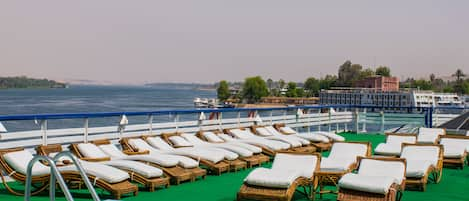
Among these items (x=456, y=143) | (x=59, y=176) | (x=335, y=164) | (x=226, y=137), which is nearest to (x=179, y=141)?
(x=226, y=137)

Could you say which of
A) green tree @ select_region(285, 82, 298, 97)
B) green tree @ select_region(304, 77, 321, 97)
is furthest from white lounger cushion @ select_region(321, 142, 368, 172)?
green tree @ select_region(304, 77, 321, 97)

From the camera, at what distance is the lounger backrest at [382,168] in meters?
5.77

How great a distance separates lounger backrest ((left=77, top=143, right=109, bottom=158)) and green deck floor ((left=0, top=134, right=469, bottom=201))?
843 millimetres

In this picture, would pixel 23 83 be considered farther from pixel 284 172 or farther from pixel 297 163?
pixel 284 172

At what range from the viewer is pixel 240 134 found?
391 inches

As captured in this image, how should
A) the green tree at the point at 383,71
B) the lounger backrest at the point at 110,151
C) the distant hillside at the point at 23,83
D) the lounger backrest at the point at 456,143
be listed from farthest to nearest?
1. the green tree at the point at 383,71
2. the distant hillside at the point at 23,83
3. the lounger backrest at the point at 456,143
4. the lounger backrest at the point at 110,151

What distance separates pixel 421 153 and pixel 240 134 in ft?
11.9

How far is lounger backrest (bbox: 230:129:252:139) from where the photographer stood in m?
9.85

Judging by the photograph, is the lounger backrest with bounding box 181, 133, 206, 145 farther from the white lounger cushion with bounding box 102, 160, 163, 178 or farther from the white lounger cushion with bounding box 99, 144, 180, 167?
the white lounger cushion with bounding box 102, 160, 163, 178

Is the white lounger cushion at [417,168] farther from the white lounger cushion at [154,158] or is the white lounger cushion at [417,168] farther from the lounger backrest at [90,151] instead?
the lounger backrest at [90,151]

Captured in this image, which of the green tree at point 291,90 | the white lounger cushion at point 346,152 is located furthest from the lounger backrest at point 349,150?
the green tree at point 291,90

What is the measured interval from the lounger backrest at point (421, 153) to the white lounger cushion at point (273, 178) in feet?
7.30

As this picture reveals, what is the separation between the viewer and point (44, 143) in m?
7.14

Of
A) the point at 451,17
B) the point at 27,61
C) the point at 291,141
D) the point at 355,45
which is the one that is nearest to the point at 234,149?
the point at 291,141
